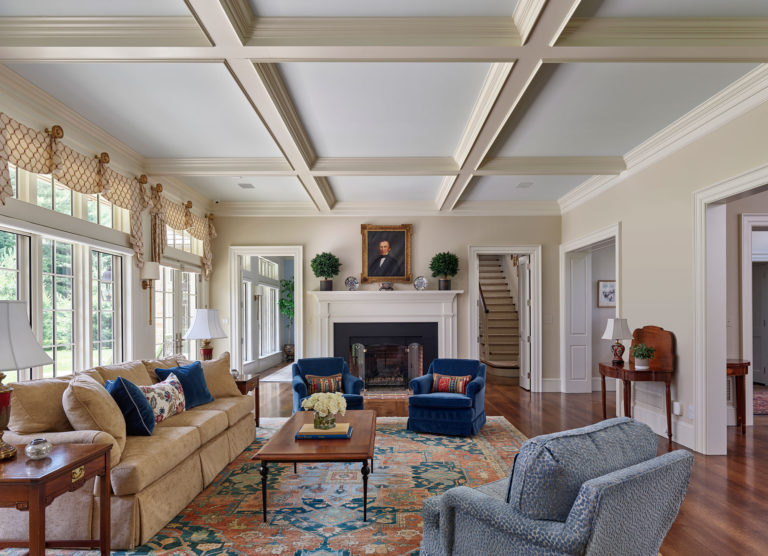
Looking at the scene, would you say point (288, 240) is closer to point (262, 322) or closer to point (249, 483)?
point (262, 322)

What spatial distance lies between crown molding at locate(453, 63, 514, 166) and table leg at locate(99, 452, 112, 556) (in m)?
3.25

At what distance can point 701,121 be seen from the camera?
4.37 metres

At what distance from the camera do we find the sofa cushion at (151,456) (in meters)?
2.80

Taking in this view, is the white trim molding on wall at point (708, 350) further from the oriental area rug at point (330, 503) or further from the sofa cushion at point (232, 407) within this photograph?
the sofa cushion at point (232, 407)

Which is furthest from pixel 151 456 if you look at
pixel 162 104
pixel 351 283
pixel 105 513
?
pixel 351 283

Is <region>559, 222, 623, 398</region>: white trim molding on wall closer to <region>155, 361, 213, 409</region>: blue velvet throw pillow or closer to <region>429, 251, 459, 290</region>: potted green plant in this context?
<region>429, 251, 459, 290</region>: potted green plant

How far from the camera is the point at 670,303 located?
196 inches

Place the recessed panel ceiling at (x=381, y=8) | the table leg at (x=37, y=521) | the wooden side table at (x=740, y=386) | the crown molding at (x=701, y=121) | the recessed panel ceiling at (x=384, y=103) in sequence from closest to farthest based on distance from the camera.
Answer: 1. the table leg at (x=37, y=521)
2. the recessed panel ceiling at (x=381, y=8)
3. the recessed panel ceiling at (x=384, y=103)
4. the crown molding at (x=701, y=121)
5. the wooden side table at (x=740, y=386)

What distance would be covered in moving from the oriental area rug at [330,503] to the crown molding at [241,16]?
9.26 feet

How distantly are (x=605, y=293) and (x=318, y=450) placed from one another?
6.39m

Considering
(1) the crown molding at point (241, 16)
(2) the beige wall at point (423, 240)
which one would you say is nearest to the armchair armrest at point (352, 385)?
(2) the beige wall at point (423, 240)

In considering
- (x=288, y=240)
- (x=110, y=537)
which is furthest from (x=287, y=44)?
(x=288, y=240)

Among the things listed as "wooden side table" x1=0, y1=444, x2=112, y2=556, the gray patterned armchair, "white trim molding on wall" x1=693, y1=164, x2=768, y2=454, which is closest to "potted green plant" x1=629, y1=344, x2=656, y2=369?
"white trim molding on wall" x1=693, y1=164, x2=768, y2=454

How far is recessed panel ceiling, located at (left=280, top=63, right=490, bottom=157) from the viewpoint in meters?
3.48
